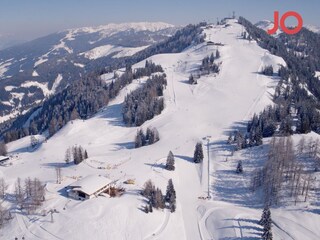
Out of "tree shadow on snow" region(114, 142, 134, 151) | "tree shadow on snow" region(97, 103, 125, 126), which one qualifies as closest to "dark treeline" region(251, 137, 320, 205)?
"tree shadow on snow" region(114, 142, 134, 151)

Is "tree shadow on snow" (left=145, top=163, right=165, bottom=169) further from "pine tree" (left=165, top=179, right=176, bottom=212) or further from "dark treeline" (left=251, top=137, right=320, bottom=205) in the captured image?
"dark treeline" (left=251, top=137, right=320, bottom=205)

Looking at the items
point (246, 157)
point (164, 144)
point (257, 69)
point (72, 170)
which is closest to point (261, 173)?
point (246, 157)

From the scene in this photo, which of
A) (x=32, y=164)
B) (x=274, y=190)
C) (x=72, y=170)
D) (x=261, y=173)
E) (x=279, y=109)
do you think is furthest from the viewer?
(x=279, y=109)

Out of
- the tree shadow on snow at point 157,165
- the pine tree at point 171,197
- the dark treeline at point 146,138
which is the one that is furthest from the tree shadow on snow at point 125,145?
the pine tree at point 171,197

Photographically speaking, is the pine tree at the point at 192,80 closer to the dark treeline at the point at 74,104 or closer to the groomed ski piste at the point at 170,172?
the groomed ski piste at the point at 170,172

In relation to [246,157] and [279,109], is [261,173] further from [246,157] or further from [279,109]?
[279,109]

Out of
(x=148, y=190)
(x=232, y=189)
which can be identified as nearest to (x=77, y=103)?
(x=148, y=190)
